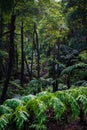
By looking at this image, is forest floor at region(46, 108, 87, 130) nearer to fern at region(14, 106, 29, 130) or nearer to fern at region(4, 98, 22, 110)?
fern at region(14, 106, 29, 130)

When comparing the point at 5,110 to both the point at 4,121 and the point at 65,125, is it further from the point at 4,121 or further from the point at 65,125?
the point at 65,125

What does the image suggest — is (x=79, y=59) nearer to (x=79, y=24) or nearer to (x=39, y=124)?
(x=79, y=24)

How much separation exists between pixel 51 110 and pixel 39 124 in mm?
1282

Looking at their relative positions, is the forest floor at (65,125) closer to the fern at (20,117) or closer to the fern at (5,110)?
the fern at (20,117)

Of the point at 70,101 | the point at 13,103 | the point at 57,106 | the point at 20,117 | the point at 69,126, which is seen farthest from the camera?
the point at 13,103

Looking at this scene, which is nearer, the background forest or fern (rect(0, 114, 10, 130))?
fern (rect(0, 114, 10, 130))

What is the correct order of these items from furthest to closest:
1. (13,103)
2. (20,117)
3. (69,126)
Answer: (13,103) < (69,126) < (20,117)

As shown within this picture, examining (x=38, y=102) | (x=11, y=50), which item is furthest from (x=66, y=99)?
(x=11, y=50)

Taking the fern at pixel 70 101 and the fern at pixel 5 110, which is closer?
the fern at pixel 70 101

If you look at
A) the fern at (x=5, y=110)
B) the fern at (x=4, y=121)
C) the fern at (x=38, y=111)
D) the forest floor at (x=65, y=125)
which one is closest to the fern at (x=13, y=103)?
the fern at (x=5, y=110)

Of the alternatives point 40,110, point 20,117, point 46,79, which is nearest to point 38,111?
point 40,110

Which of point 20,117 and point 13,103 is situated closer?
point 20,117

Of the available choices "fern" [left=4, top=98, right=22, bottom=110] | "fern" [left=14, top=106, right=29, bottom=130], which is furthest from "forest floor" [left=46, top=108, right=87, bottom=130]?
"fern" [left=4, top=98, right=22, bottom=110]

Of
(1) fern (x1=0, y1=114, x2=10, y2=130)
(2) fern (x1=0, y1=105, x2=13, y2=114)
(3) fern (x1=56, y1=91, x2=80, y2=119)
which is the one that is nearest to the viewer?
(1) fern (x1=0, y1=114, x2=10, y2=130)
